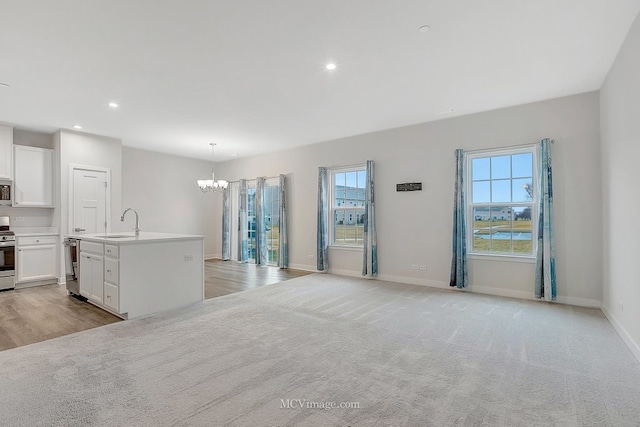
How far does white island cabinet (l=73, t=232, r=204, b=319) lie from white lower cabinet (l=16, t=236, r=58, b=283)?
1935 mm

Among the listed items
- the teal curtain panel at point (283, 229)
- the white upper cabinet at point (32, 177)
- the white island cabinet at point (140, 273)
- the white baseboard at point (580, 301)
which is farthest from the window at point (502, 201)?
the white upper cabinet at point (32, 177)

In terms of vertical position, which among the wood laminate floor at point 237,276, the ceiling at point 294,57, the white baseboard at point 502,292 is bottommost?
the wood laminate floor at point 237,276

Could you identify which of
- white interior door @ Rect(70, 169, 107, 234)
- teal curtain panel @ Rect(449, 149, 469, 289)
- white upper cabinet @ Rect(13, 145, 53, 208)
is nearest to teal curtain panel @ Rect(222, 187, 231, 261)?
white interior door @ Rect(70, 169, 107, 234)

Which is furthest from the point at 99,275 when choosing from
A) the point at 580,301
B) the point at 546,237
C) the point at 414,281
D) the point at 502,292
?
the point at 580,301

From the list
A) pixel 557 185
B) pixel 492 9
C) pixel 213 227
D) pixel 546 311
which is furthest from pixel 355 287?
pixel 213 227

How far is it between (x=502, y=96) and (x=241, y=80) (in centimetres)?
359

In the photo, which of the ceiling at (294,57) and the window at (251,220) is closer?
the ceiling at (294,57)

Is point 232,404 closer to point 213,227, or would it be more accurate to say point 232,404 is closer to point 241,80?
point 241,80

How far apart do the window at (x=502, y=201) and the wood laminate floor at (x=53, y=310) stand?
363 cm

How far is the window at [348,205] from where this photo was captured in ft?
21.5

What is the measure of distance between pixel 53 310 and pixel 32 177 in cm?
310

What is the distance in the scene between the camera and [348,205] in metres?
6.75

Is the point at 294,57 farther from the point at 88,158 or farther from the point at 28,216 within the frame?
the point at 28,216

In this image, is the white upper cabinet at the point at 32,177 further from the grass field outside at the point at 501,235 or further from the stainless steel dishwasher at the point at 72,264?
the grass field outside at the point at 501,235
